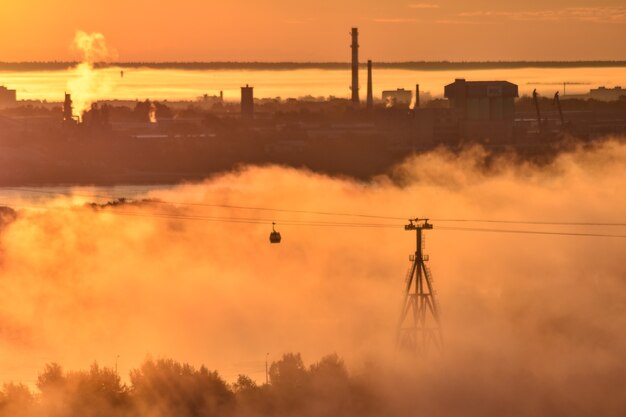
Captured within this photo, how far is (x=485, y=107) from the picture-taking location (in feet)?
449

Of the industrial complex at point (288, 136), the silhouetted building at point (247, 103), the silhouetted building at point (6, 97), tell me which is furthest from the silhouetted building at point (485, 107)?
the silhouetted building at point (6, 97)

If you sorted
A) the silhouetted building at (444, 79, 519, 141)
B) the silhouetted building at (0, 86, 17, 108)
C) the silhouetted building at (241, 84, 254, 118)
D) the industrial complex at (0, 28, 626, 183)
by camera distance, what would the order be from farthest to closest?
the silhouetted building at (0, 86, 17, 108), the silhouetted building at (241, 84, 254, 118), the silhouetted building at (444, 79, 519, 141), the industrial complex at (0, 28, 626, 183)

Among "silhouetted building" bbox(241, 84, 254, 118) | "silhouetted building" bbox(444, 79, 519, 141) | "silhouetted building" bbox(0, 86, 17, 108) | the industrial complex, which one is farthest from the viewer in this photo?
"silhouetted building" bbox(0, 86, 17, 108)

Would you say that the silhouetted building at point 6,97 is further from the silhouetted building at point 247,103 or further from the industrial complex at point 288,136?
the silhouetted building at point 247,103

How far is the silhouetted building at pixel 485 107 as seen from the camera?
444ft

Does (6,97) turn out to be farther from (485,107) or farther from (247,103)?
(485,107)

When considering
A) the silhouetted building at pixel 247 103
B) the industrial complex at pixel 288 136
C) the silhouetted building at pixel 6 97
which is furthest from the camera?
the silhouetted building at pixel 6 97

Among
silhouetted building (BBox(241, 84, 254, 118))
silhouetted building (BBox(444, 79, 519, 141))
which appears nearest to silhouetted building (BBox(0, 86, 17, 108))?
silhouetted building (BBox(241, 84, 254, 118))

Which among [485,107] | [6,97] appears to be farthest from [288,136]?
[6,97]

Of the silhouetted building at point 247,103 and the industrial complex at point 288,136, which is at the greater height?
the silhouetted building at point 247,103

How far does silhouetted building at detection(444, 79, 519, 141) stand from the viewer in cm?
13538

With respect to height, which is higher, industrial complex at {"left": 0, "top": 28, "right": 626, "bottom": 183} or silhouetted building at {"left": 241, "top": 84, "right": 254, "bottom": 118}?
silhouetted building at {"left": 241, "top": 84, "right": 254, "bottom": 118}

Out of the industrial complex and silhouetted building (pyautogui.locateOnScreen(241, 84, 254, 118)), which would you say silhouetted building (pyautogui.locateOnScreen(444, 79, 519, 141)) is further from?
silhouetted building (pyautogui.locateOnScreen(241, 84, 254, 118))

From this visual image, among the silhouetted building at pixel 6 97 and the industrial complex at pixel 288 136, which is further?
the silhouetted building at pixel 6 97
